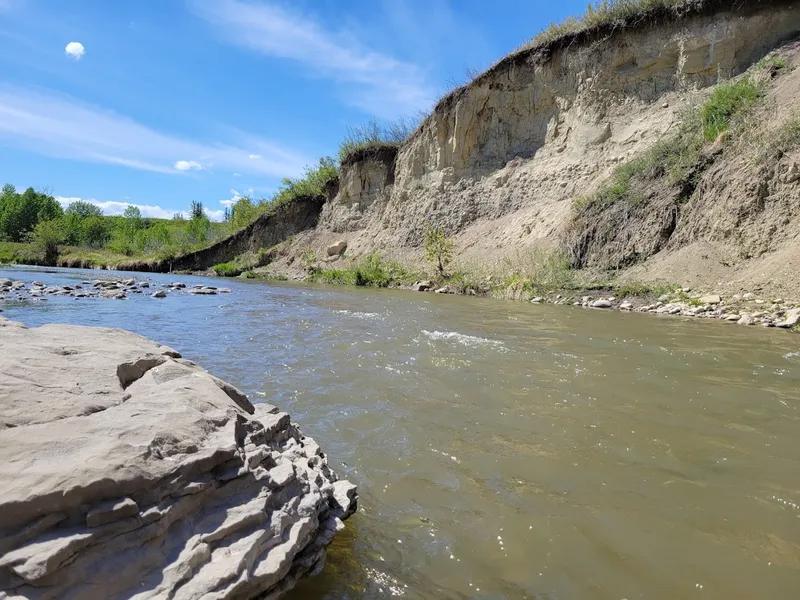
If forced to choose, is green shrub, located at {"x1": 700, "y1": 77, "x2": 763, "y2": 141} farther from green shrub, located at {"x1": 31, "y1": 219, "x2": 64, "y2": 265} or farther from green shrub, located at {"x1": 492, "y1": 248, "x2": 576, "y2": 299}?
green shrub, located at {"x1": 31, "y1": 219, "x2": 64, "y2": 265}

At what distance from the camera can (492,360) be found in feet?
20.3

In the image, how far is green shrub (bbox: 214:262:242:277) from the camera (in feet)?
116

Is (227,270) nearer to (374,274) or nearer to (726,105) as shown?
(374,274)

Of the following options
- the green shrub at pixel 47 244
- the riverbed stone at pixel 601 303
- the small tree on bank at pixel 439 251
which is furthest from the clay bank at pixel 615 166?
the green shrub at pixel 47 244

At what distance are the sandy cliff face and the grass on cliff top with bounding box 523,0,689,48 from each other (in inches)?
17.7

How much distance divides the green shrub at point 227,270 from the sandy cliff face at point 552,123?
10387mm

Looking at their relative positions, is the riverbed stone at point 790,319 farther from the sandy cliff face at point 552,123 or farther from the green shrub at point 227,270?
the green shrub at point 227,270

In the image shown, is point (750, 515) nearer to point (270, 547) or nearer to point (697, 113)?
point (270, 547)

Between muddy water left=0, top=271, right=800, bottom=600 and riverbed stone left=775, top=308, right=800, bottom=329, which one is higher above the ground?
riverbed stone left=775, top=308, right=800, bottom=329

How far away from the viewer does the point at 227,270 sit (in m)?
35.6

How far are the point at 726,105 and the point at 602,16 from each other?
8.25 m

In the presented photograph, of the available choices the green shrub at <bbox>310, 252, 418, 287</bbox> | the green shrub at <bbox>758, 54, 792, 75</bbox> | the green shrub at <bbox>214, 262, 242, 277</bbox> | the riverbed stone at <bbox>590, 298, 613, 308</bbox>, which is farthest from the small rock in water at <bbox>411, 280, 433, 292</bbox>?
the green shrub at <bbox>214, 262, 242, 277</bbox>

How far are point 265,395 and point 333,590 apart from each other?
9.05ft

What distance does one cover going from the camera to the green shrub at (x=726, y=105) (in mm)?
15148
